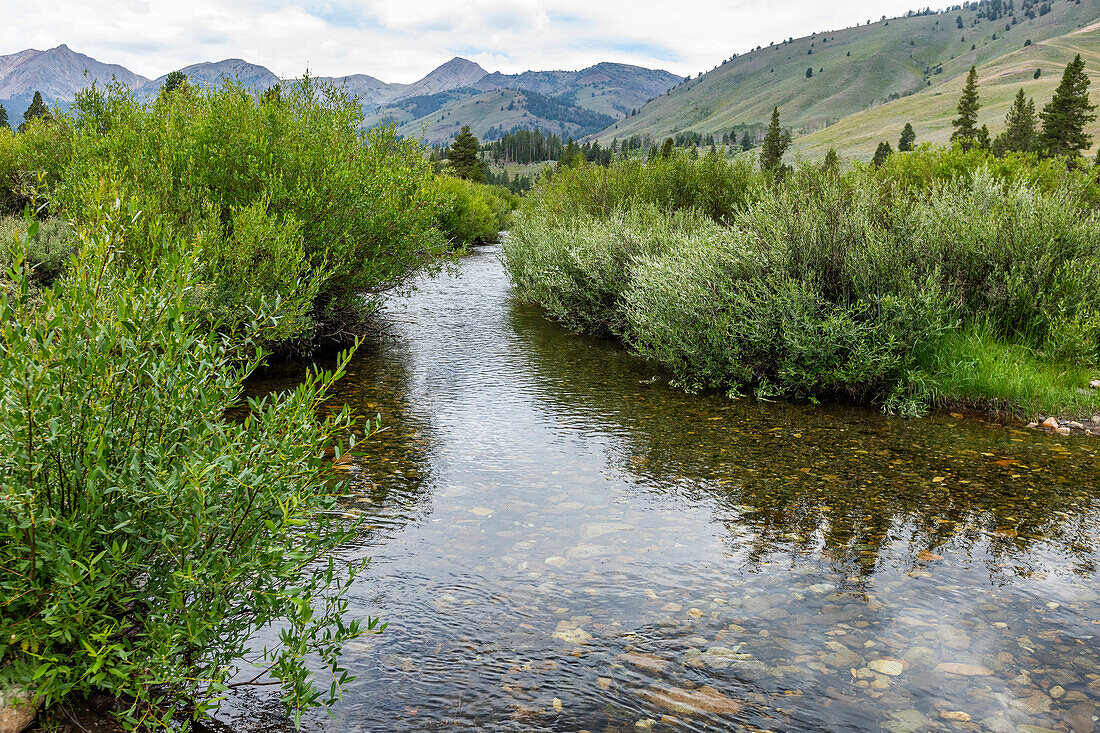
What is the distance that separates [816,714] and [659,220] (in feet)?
56.8

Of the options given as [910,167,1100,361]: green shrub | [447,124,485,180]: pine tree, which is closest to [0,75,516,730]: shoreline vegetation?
[910,167,1100,361]: green shrub

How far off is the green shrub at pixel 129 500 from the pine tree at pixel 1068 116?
73691 mm

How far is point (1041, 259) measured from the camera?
1112 cm

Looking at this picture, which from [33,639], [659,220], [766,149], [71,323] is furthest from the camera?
[766,149]

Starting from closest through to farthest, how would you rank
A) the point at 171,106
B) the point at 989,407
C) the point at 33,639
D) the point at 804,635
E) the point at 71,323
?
the point at 33,639
the point at 71,323
the point at 804,635
the point at 989,407
the point at 171,106

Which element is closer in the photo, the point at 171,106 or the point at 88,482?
the point at 88,482

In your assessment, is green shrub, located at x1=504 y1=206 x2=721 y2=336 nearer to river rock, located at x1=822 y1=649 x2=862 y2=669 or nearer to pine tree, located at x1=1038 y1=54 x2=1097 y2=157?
river rock, located at x1=822 y1=649 x2=862 y2=669

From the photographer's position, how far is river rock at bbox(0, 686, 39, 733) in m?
3.18

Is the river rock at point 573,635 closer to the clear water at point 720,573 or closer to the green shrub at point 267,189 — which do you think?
the clear water at point 720,573

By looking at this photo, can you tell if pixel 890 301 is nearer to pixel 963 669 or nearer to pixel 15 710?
pixel 963 669

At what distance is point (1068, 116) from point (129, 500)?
77.6 m

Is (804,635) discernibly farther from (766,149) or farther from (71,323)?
(766,149)

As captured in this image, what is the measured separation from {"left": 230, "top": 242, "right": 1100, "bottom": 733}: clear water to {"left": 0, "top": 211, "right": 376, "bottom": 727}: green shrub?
1167 millimetres

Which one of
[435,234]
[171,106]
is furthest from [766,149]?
[171,106]
